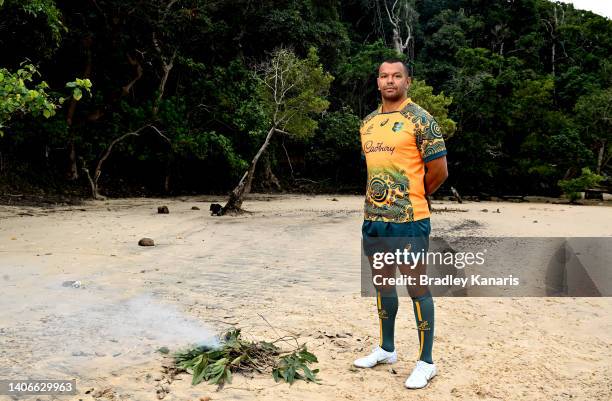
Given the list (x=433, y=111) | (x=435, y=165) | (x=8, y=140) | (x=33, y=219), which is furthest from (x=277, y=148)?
(x=435, y=165)

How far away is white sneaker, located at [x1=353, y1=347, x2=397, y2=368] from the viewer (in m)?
3.23

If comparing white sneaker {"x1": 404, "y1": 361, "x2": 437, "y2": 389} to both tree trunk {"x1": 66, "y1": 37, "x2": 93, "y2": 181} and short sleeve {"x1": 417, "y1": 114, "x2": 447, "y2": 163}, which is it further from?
tree trunk {"x1": 66, "y1": 37, "x2": 93, "y2": 181}

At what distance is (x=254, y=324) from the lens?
403 cm

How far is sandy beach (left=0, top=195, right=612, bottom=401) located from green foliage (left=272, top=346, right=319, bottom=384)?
6 centimetres

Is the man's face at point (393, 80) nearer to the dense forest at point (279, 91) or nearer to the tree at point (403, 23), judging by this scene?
the dense forest at point (279, 91)

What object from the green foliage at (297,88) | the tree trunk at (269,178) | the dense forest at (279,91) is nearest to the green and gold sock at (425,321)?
the dense forest at (279,91)

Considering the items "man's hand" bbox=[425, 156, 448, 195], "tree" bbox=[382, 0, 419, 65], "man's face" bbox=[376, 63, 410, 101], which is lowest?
"man's hand" bbox=[425, 156, 448, 195]

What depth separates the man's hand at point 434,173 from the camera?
9.67 feet

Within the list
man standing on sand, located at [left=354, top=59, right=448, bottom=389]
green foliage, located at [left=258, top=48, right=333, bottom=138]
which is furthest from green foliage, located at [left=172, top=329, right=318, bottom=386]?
green foliage, located at [left=258, top=48, right=333, bottom=138]

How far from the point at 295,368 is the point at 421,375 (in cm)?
72

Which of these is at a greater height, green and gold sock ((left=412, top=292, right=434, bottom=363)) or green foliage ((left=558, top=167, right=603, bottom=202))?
green foliage ((left=558, top=167, right=603, bottom=202))

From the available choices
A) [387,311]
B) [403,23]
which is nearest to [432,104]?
[387,311]

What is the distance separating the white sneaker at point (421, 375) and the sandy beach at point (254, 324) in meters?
0.05

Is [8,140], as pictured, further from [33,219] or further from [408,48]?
[408,48]
